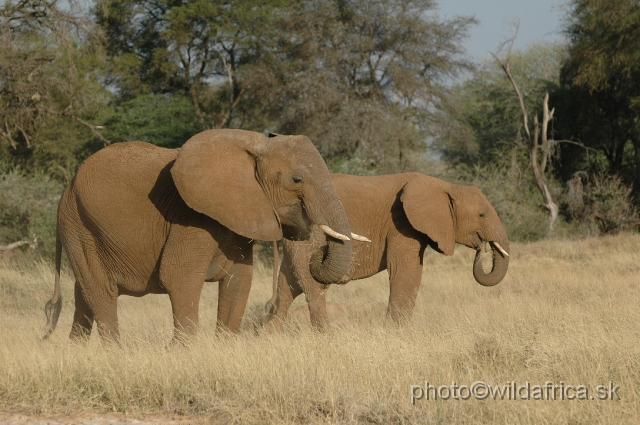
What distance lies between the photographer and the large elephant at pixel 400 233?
377 inches

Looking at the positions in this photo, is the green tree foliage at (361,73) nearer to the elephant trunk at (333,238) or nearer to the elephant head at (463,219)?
the elephant head at (463,219)

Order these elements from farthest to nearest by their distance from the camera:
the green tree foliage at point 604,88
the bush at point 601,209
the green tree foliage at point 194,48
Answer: the green tree foliage at point 194,48, the green tree foliage at point 604,88, the bush at point 601,209

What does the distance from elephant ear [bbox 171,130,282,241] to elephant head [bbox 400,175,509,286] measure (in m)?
3.55

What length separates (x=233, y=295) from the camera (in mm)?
7305

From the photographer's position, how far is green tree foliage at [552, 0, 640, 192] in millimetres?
23344

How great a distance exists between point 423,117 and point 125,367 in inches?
858

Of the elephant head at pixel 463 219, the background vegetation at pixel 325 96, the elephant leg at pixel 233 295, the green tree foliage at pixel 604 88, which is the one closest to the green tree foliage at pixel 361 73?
the background vegetation at pixel 325 96

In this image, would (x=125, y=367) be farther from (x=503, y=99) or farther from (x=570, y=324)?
(x=503, y=99)

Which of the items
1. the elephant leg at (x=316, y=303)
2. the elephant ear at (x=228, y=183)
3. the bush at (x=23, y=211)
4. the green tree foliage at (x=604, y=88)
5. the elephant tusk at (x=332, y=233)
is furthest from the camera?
the green tree foliage at (x=604, y=88)

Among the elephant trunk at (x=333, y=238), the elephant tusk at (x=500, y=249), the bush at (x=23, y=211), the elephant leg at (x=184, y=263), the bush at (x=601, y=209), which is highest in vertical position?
the elephant trunk at (x=333, y=238)

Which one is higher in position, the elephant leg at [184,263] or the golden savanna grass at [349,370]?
the elephant leg at [184,263]
